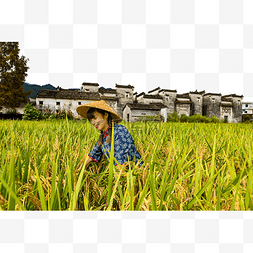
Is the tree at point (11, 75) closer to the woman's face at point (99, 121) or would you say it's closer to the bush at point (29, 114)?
the bush at point (29, 114)

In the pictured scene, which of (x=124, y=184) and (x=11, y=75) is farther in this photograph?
(x=11, y=75)

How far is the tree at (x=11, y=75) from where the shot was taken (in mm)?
15487

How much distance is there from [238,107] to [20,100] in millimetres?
37692

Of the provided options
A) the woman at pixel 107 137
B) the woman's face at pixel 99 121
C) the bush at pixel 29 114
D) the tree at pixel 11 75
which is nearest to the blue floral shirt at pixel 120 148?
the woman at pixel 107 137

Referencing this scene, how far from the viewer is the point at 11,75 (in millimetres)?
16125

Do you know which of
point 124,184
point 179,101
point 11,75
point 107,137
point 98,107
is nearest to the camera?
point 124,184

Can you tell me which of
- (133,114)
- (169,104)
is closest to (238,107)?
(169,104)

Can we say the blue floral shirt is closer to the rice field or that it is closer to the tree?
the rice field

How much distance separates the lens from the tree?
50.8ft

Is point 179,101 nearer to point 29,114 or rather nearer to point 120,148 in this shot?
point 29,114

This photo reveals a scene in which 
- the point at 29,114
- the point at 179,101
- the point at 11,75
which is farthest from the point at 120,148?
the point at 179,101

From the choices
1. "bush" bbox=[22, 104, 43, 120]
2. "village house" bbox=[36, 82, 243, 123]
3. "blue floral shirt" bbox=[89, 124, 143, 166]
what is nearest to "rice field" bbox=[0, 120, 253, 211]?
"blue floral shirt" bbox=[89, 124, 143, 166]

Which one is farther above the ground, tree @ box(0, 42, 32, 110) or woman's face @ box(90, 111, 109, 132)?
tree @ box(0, 42, 32, 110)

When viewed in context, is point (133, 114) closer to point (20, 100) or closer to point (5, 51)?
point (20, 100)
